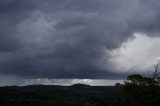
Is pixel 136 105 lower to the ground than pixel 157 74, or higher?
lower

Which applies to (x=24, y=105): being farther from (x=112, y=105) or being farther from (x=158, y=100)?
(x=158, y=100)

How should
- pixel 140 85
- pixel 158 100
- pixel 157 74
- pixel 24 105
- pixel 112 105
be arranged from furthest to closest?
pixel 24 105, pixel 112 105, pixel 140 85, pixel 158 100, pixel 157 74

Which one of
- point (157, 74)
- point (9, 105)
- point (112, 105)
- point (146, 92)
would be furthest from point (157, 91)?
point (9, 105)

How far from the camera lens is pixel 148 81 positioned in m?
90.8

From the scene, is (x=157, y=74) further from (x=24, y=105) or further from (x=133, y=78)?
(x=24, y=105)

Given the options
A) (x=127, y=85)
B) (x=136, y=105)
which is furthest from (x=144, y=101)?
(x=127, y=85)

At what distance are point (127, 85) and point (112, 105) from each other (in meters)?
49.1

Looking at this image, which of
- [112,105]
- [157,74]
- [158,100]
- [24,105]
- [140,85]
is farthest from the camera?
[24,105]

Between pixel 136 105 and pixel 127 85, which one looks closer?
pixel 136 105

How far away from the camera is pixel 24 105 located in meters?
159

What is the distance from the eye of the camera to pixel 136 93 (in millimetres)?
91438

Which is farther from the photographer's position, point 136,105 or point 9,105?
point 9,105

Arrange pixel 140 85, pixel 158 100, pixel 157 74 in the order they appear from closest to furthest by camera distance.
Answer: pixel 157 74, pixel 158 100, pixel 140 85

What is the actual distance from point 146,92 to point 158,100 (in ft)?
12.3
